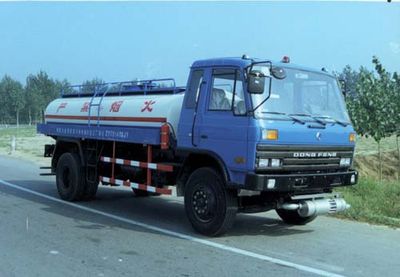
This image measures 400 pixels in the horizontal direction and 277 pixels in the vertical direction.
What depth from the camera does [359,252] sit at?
738cm

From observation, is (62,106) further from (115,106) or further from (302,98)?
(302,98)

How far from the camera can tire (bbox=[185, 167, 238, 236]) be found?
7980mm

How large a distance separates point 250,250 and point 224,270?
3.50 feet

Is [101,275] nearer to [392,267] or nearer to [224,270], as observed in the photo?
[224,270]

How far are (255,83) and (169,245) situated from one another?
8.18 ft

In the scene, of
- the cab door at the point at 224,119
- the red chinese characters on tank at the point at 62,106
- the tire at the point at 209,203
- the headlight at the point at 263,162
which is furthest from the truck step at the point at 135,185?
the headlight at the point at 263,162

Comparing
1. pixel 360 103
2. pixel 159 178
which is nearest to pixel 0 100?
pixel 360 103

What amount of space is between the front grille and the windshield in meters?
0.45

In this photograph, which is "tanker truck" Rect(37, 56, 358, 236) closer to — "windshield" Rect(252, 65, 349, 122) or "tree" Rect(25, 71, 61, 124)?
"windshield" Rect(252, 65, 349, 122)

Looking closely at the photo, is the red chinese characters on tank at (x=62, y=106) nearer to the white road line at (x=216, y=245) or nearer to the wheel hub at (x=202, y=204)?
the white road line at (x=216, y=245)

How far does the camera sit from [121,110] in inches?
407

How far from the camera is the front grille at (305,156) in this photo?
298 inches

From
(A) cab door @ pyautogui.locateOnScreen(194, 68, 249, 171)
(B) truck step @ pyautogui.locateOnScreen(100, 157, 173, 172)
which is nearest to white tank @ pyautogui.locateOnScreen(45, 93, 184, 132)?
(B) truck step @ pyautogui.locateOnScreen(100, 157, 173, 172)

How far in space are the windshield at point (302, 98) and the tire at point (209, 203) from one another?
4.21ft
